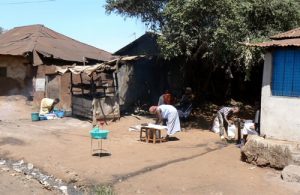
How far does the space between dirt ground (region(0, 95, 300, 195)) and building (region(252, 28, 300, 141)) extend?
1114 millimetres

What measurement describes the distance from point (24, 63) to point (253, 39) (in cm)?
1225

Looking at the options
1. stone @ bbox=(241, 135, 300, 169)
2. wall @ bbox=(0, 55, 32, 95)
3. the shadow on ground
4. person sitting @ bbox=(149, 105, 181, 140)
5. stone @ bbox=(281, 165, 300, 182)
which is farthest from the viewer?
wall @ bbox=(0, 55, 32, 95)

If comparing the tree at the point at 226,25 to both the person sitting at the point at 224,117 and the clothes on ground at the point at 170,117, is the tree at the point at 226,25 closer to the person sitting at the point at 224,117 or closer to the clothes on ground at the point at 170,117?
the person sitting at the point at 224,117

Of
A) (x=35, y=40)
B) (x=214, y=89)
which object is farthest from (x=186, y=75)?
(x=35, y=40)

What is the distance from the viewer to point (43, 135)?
1362 cm

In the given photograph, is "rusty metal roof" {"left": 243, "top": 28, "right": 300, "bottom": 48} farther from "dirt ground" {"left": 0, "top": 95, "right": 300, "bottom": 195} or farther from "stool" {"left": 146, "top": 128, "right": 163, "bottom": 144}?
"stool" {"left": 146, "top": 128, "right": 163, "bottom": 144}

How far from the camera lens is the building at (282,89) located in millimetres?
10094

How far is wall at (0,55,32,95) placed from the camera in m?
21.5

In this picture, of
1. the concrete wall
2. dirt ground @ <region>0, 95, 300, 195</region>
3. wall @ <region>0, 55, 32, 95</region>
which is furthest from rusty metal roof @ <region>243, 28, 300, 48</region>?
wall @ <region>0, 55, 32, 95</region>

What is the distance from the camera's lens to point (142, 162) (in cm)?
1037

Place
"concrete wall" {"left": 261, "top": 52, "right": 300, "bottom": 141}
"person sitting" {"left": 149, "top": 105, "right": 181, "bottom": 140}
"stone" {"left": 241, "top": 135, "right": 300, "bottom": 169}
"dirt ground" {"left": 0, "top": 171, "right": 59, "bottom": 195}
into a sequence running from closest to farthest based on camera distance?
"dirt ground" {"left": 0, "top": 171, "right": 59, "bottom": 195} < "stone" {"left": 241, "top": 135, "right": 300, "bottom": 169} < "concrete wall" {"left": 261, "top": 52, "right": 300, "bottom": 141} < "person sitting" {"left": 149, "top": 105, "right": 181, "bottom": 140}

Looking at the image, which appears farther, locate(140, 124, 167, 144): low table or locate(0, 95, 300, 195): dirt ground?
locate(140, 124, 167, 144): low table

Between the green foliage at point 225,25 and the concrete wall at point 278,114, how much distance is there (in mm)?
2429

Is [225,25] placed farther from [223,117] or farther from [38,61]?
[38,61]
